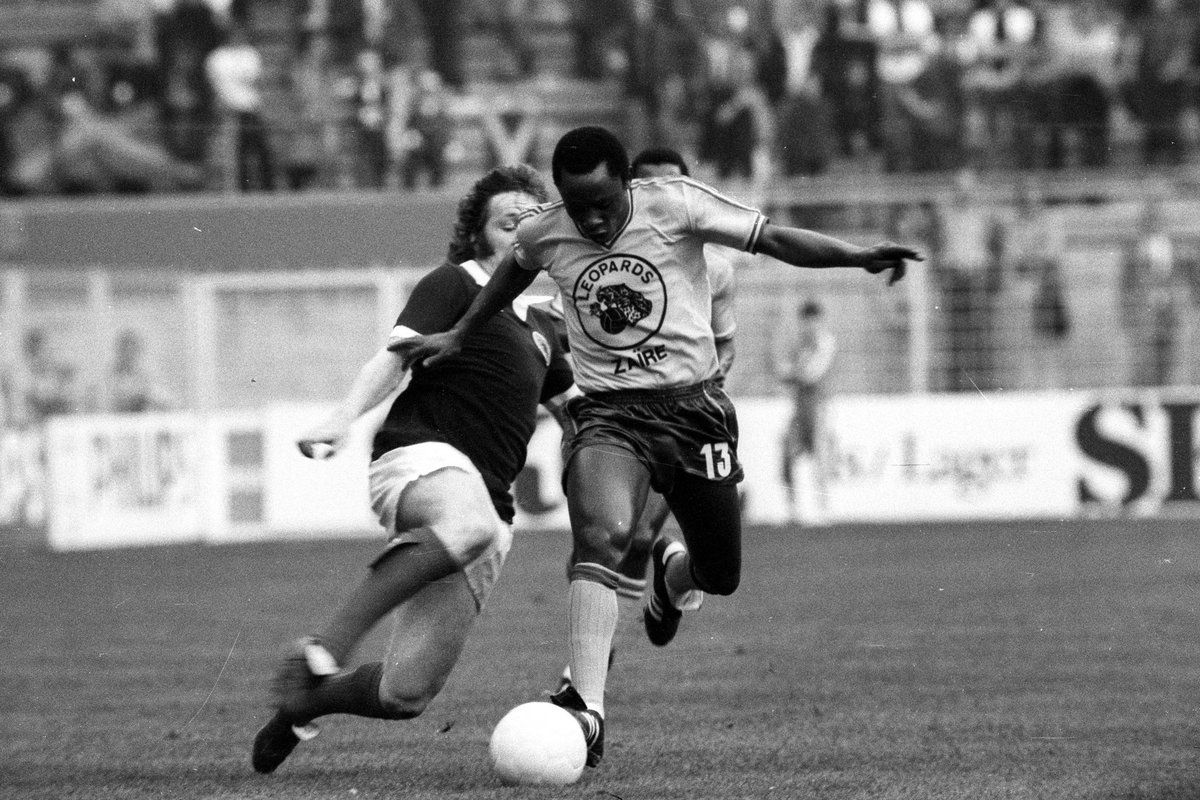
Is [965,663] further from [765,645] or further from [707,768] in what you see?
[707,768]

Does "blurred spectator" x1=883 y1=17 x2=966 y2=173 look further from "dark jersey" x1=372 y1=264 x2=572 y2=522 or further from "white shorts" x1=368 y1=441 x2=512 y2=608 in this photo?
"white shorts" x1=368 y1=441 x2=512 y2=608

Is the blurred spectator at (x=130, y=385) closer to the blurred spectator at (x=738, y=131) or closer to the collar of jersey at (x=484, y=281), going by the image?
the blurred spectator at (x=738, y=131)

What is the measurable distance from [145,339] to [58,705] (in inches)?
487

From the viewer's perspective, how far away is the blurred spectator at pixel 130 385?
19906 mm

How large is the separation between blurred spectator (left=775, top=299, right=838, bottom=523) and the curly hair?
41.8ft

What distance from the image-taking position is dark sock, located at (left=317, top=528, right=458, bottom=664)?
601 centimetres

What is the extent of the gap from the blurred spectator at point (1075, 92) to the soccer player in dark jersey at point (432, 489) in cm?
1601

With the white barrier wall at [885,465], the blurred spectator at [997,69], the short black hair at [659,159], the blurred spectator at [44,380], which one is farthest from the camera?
the blurred spectator at [997,69]

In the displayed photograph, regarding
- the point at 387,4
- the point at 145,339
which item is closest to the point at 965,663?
the point at 145,339

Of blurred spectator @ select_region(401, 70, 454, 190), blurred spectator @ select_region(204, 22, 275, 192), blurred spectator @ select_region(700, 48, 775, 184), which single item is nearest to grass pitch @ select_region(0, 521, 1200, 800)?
blurred spectator @ select_region(700, 48, 775, 184)

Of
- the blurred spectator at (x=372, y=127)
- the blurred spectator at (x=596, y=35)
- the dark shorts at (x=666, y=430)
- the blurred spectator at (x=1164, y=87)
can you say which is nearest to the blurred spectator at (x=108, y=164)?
the blurred spectator at (x=372, y=127)

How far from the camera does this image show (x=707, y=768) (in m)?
6.43

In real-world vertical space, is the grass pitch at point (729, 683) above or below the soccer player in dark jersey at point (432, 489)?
below

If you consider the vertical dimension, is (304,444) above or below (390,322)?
above
